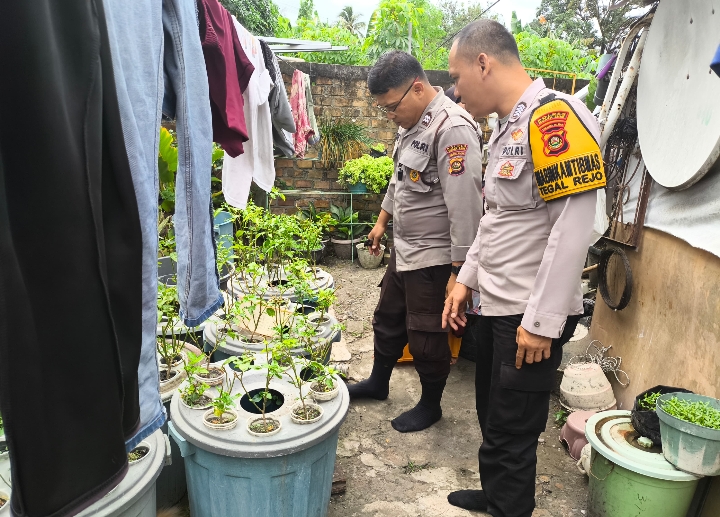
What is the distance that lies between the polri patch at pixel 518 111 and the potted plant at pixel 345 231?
5.03 meters

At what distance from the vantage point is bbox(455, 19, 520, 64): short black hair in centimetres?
185

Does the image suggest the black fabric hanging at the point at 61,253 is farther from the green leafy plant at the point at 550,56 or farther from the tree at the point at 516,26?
the tree at the point at 516,26

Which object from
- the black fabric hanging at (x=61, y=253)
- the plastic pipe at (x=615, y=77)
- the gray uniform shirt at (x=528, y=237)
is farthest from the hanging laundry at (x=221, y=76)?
the plastic pipe at (x=615, y=77)

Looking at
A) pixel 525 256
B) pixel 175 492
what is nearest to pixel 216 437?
pixel 175 492

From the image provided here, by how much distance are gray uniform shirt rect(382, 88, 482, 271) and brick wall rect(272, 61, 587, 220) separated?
4199mm

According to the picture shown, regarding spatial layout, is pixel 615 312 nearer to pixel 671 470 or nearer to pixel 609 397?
pixel 609 397

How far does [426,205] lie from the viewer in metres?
2.77

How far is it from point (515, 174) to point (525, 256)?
12.3 inches

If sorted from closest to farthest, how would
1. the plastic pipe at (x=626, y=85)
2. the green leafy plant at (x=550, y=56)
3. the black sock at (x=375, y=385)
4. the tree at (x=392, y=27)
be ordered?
the plastic pipe at (x=626, y=85)
the black sock at (x=375, y=385)
the tree at (x=392, y=27)
the green leafy plant at (x=550, y=56)

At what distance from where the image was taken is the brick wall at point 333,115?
22.7ft

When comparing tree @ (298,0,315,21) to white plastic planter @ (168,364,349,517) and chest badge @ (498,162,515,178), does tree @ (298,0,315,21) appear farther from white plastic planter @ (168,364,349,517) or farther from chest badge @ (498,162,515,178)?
white plastic planter @ (168,364,349,517)

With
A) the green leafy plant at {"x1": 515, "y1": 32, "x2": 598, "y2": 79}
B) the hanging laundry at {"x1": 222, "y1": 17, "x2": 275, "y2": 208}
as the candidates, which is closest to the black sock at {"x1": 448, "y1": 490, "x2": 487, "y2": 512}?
the hanging laundry at {"x1": 222, "y1": 17, "x2": 275, "y2": 208}

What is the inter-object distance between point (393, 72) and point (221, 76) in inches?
49.0

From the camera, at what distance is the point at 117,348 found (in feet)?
2.78
